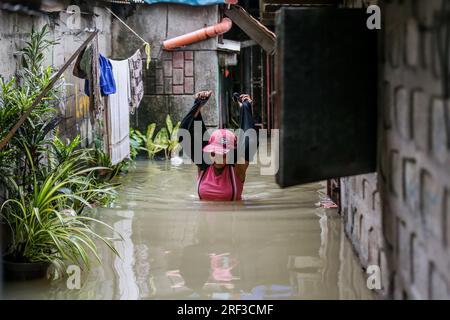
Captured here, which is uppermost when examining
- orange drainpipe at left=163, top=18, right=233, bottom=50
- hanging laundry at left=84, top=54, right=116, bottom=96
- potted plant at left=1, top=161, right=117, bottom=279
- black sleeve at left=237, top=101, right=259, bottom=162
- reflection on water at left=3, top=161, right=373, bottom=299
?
orange drainpipe at left=163, top=18, right=233, bottom=50

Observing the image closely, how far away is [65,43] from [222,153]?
3.40 meters

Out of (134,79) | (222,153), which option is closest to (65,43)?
(134,79)

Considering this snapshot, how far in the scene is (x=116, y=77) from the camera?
12.2 meters

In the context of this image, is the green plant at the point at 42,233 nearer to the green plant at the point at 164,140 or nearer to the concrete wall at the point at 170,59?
the green plant at the point at 164,140

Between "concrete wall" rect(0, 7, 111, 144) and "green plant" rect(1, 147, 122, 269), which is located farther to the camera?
"concrete wall" rect(0, 7, 111, 144)

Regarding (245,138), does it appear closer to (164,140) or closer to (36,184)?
(36,184)

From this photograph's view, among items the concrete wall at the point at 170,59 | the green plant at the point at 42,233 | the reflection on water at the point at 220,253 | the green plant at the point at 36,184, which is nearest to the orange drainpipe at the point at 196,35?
the concrete wall at the point at 170,59

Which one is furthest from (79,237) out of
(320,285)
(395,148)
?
(395,148)

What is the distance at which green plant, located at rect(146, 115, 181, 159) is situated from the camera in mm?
15469

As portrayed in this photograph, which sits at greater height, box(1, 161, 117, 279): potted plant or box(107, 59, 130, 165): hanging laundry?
box(107, 59, 130, 165): hanging laundry

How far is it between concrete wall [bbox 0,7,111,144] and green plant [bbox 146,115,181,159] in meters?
2.06

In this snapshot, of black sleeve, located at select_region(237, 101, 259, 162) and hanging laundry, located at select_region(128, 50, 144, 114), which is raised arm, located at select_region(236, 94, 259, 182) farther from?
hanging laundry, located at select_region(128, 50, 144, 114)

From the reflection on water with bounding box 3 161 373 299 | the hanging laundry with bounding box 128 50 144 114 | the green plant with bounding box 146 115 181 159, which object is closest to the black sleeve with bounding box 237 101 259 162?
the reflection on water with bounding box 3 161 373 299

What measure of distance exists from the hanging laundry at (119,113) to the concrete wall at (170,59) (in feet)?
8.98
